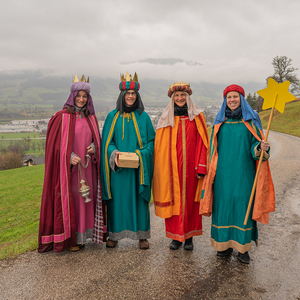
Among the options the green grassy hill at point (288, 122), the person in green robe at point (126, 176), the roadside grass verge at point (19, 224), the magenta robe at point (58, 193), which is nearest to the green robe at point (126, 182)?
the person in green robe at point (126, 176)

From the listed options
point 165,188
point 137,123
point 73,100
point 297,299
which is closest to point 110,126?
point 137,123

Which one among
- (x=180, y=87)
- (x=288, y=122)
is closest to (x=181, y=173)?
(x=180, y=87)

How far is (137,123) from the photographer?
12.8 feet

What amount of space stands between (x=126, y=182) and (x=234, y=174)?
158 centimetres

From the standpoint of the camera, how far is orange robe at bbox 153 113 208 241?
12.3 ft

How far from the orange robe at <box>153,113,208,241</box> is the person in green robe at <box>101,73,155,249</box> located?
0.25 metres

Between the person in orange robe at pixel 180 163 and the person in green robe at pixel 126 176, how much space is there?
246 mm

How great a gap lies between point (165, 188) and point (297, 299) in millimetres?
2015

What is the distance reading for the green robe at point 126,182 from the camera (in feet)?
12.6

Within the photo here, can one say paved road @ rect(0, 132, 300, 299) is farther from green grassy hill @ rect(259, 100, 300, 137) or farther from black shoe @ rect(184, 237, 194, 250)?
green grassy hill @ rect(259, 100, 300, 137)

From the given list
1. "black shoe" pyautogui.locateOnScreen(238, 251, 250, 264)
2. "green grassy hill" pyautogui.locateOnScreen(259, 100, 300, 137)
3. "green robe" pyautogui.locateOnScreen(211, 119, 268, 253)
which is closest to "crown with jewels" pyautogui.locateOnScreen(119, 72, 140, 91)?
"green robe" pyautogui.locateOnScreen(211, 119, 268, 253)

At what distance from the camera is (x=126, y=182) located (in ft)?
12.6

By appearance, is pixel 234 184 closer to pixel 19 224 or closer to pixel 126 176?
pixel 126 176

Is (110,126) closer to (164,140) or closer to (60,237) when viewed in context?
(164,140)
